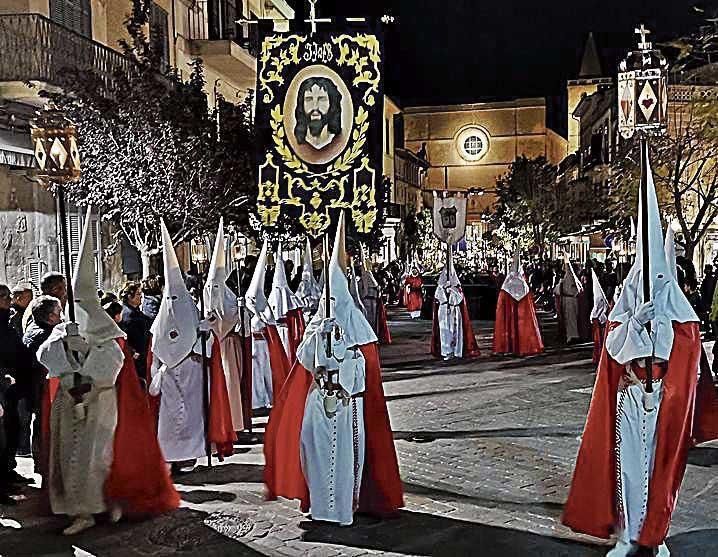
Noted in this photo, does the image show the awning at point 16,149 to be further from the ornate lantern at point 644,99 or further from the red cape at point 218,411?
the ornate lantern at point 644,99

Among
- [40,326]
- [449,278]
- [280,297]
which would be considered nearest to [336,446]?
[40,326]

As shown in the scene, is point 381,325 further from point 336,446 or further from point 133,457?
point 336,446

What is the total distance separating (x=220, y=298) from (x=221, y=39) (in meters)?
15.4

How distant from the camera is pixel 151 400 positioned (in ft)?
27.1

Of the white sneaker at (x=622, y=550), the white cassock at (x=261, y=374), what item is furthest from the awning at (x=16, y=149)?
the white sneaker at (x=622, y=550)

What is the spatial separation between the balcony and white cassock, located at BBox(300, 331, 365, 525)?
16.9 metres

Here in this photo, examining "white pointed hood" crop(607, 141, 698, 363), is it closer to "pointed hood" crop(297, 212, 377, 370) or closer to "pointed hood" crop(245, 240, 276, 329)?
"pointed hood" crop(297, 212, 377, 370)

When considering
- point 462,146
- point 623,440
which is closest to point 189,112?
point 623,440

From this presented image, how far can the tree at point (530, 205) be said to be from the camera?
44938 mm

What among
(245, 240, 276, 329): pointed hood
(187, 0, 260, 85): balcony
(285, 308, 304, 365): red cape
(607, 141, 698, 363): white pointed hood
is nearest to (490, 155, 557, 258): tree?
(187, 0, 260, 85): balcony

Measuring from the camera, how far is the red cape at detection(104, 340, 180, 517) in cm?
681

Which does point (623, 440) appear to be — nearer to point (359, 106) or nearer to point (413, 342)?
point (359, 106)

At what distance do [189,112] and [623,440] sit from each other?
1097 cm

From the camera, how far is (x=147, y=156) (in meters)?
13.8
